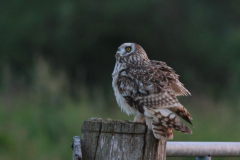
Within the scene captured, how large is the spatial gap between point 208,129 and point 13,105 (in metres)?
2.69

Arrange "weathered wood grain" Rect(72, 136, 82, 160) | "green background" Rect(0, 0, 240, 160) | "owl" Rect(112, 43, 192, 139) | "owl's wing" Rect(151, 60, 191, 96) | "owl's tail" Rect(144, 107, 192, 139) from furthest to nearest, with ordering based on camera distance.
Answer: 1. "green background" Rect(0, 0, 240, 160)
2. "owl's wing" Rect(151, 60, 191, 96)
3. "owl" Rect(112, 43, 192, 139)
4. "owl's tail" Rect(144, 107, 192, 139)
5. "weathered wood grain" Rect(72, 136, 82, 160)

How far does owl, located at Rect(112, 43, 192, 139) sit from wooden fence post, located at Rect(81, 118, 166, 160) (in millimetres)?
247

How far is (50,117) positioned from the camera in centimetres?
522

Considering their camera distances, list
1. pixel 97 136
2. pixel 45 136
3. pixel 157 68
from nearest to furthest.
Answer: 1. pixel 97 136
2. pixel 157 68
3. pixel 45 136

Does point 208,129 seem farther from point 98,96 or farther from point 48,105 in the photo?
point 48,105

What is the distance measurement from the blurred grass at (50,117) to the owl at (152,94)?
5.99 ft

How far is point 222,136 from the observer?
5945 millimetres

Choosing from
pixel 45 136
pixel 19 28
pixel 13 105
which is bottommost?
pixel 45 136

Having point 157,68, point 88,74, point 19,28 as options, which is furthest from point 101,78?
point 157,68

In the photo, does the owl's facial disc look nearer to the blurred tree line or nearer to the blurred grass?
the blurred grass

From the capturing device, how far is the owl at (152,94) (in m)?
2.63

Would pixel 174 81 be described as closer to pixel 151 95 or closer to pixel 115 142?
pixel 151 95

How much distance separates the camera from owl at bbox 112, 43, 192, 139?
8.62 ft

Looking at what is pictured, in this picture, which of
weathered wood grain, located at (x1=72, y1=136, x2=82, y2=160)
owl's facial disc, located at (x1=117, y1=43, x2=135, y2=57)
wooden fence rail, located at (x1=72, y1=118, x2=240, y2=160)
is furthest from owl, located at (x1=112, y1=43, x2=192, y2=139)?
weathered wood grain, located at (x1=72, y1=136, x2=82, y2=160)
